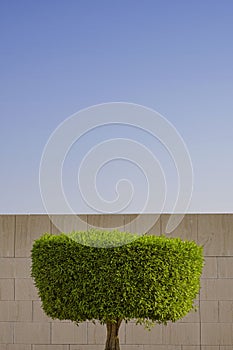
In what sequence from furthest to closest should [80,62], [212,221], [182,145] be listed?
1. [80,62]
2. [212,221]
3. [182,145]

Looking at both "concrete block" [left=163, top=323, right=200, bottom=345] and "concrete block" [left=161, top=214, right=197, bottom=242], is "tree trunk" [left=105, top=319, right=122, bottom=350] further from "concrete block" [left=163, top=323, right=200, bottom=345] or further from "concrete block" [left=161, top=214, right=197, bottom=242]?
"concrete block" [left=161, top=214, right=197, bottom=242]

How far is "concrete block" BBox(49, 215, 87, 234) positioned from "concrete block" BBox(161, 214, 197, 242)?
33.9 inches

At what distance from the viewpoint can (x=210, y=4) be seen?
27.9 ft

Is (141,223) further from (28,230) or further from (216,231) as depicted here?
(28,230)

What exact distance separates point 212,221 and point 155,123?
5.04 feet

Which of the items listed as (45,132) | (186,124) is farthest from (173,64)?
(45,132)

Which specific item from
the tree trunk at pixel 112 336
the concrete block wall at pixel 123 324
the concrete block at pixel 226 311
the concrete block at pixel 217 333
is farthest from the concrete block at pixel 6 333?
the concrete block at pixel 226 311

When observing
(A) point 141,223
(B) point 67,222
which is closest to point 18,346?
(B) point 67,222

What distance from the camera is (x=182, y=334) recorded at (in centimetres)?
811

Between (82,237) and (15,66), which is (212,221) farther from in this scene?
(15,66)

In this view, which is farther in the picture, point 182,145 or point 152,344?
point 152,344

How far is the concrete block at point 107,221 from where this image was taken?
8062 mm

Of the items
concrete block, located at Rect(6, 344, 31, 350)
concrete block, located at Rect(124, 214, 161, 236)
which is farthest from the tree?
concrete block, located at Rect(6, 344, 31, 350)

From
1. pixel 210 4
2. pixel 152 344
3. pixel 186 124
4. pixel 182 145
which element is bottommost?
pixel 152 344
